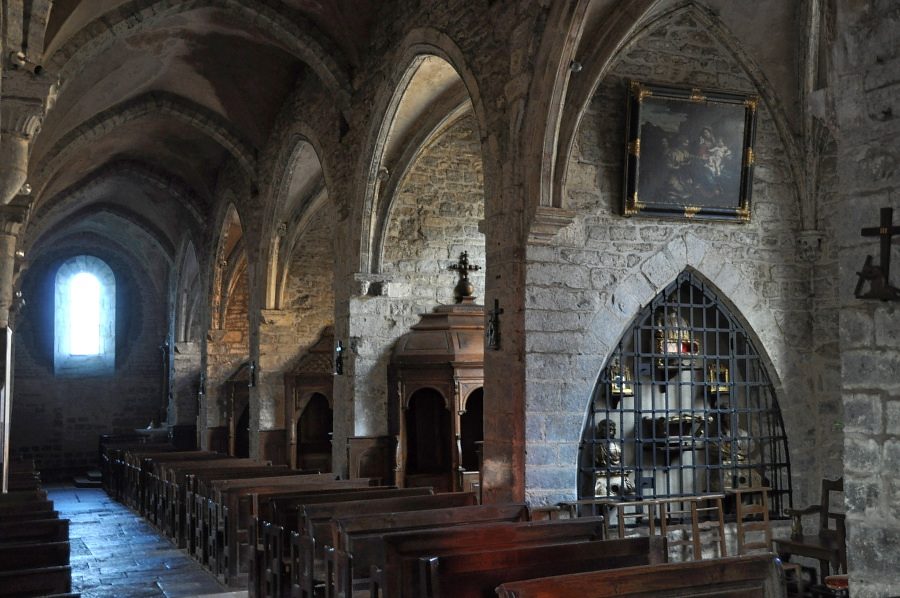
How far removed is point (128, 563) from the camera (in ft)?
29.6

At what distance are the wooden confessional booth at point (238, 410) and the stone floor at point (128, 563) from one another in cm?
340

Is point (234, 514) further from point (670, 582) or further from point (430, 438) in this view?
point (670, 582)

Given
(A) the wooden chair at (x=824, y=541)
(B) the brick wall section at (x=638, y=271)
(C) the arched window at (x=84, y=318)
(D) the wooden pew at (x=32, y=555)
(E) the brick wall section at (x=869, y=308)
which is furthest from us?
(C) the arched window at (x=84, y=318)

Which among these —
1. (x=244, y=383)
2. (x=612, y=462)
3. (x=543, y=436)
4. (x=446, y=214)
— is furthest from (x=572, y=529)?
(x=244, y=383)

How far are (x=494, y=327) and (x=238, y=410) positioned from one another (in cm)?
1040

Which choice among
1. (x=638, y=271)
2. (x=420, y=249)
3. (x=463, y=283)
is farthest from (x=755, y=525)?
(x=420, y=249)

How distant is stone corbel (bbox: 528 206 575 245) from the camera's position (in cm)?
698

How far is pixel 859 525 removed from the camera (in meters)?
3.44

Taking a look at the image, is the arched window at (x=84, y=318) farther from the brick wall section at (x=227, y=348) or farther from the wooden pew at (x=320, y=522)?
the wooden pew at (x=320, y=522)

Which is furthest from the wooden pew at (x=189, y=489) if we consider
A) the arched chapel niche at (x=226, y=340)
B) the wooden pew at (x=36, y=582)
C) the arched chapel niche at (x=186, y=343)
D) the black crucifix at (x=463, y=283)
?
the arched chapel niche at (x=186, y=343)

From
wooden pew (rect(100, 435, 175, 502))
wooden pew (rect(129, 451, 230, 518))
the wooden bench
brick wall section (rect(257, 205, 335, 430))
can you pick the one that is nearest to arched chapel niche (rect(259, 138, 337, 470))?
brick wall section (rect(257, 205, 335, 430))

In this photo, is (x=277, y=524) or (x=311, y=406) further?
(x=311, y=406)

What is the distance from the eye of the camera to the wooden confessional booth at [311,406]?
14125mm

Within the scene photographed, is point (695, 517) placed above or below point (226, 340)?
below
